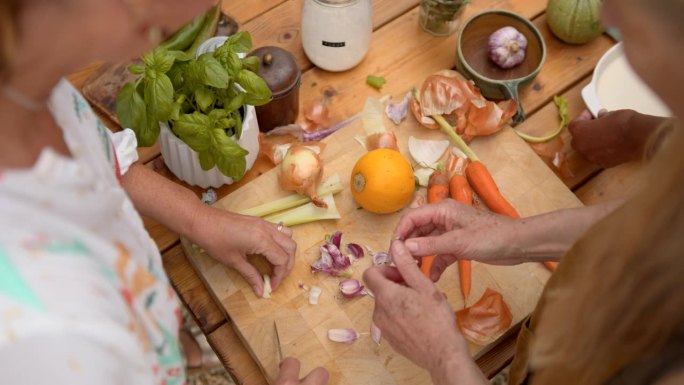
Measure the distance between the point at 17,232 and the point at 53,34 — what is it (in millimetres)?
192

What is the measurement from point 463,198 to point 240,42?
511 mm

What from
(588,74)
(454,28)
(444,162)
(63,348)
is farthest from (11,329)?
(588,74)

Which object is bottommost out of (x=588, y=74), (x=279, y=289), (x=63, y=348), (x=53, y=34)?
(x=279, y=289)

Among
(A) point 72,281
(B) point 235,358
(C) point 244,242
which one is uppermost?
(A) point 72,281

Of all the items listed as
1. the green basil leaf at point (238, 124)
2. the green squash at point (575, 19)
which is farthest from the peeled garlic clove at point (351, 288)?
the green squash at point (575, 19)

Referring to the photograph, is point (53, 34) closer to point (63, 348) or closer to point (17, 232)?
point (17, 232)

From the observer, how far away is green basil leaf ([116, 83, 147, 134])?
1191 mm

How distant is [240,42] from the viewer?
1228mm

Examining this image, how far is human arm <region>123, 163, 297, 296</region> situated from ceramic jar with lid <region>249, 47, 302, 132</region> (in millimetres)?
248

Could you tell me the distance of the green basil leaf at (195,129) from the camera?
3.93 feet

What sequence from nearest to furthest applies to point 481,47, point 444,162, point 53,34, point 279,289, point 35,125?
point 53,34 → point 35,125 → point 279,289 → point 444,162 → point 481,47

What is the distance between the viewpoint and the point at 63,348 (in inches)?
26.9

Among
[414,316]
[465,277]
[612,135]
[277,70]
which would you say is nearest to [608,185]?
[612,135]

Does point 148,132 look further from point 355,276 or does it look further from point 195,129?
point 355,276
